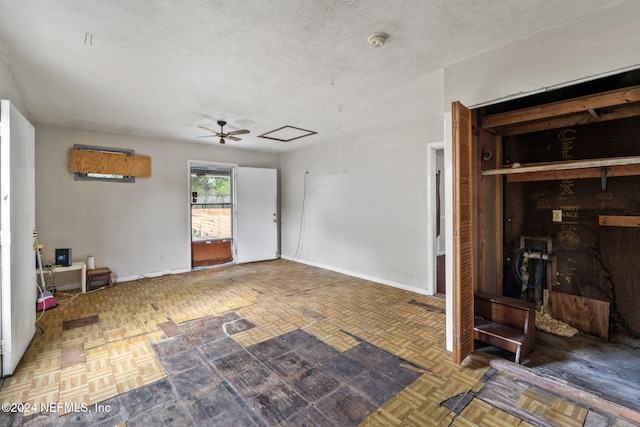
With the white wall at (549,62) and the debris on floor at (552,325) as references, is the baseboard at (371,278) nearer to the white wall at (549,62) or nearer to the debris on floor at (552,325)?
the debris on floor at (552,325)

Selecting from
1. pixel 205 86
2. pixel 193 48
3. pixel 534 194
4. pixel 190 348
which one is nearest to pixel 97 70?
pixel 205 86

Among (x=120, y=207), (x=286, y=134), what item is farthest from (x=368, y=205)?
(x=120, y=207)

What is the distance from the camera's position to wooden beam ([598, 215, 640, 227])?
2.47m

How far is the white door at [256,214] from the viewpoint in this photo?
6.10 meters

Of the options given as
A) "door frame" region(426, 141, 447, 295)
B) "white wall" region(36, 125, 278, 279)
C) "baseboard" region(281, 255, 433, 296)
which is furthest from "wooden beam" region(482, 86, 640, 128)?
"white wall" region(36, 125, 278, 279)

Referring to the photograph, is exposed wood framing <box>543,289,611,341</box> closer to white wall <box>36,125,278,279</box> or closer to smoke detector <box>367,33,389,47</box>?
smoke detector <box>367,33,389,47</box>

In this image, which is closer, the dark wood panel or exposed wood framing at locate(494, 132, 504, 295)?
exposed wood framing at locate(494, 132, 504, 295)

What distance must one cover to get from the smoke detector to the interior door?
2.34 feet

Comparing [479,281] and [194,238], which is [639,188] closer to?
[479,281]

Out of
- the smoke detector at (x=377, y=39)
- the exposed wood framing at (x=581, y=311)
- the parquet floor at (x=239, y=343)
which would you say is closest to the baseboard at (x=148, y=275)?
the parquet floor at (x=239, y=343)

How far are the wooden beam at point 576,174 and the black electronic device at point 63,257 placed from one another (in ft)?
19.2

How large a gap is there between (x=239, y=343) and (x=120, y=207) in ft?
11.8

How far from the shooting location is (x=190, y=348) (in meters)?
2.60

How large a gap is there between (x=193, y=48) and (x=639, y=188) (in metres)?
3.88
